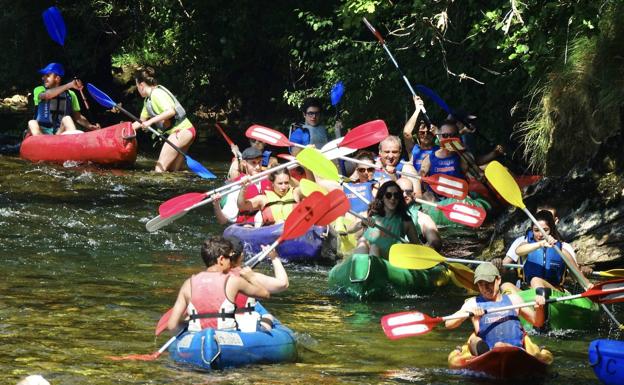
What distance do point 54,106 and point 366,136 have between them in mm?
6175

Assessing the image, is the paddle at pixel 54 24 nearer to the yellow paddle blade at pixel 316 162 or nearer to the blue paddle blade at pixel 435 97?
the blue paddle blade at pixel 435 97

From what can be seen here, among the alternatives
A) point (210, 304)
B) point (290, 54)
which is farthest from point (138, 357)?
point (290, 54)

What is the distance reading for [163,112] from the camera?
13.3 m

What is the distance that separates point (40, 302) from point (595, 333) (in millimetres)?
3590

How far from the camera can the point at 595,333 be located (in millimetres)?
7668

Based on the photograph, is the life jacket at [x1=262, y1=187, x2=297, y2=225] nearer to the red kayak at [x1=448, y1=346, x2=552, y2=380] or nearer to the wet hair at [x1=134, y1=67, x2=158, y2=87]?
the wet hair at [x1=134, y1=67, x2=158, y2=87]

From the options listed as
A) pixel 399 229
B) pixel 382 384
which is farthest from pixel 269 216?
pixel 382 384

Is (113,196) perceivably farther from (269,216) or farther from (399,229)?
(399,229)

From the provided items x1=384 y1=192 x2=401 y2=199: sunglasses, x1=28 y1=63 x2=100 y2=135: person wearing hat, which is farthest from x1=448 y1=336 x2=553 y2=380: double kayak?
x1=28 y1=63 x2=100 y2=135: person wearing hat

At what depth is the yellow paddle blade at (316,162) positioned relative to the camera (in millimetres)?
8305

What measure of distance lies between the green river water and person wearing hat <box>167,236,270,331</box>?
28cm

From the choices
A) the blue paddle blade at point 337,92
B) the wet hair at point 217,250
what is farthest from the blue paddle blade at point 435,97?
the wet hair at point 217,250

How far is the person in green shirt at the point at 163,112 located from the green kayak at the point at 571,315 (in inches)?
258

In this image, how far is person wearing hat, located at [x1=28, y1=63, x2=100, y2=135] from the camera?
46.7 feet
